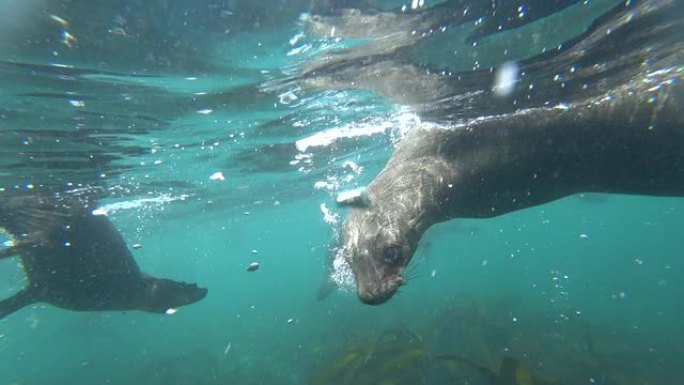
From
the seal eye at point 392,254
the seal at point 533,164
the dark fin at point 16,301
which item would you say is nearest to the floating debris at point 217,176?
the dark fin at point 16,301

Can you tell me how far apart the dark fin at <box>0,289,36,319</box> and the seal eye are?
23.8 feet

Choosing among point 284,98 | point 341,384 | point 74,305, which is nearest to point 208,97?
point 284,98

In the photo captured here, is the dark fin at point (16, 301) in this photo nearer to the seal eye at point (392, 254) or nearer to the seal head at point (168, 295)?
the seal head at point (168, 295)

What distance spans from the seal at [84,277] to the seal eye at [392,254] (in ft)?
17.6

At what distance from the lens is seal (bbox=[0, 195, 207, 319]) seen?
25.8 ft

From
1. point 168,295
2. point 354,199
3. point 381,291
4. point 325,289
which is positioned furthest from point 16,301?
point 325,289

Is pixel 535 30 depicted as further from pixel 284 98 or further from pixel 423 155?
pixel 284 98

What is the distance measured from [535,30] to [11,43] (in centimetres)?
837

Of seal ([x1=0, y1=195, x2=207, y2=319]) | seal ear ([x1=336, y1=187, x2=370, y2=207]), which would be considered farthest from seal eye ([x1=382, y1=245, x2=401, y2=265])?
seal ([x1=0, y1=195, x2=207, y2=319])

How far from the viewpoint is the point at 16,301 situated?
757 centimetres

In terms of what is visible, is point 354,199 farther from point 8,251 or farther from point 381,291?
point 8,251

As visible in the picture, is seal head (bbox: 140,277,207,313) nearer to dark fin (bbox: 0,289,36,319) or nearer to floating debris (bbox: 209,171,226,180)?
dark fin (bbox: 0,289,36,319)

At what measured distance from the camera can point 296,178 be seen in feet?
79.4

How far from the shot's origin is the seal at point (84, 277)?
786 cm
